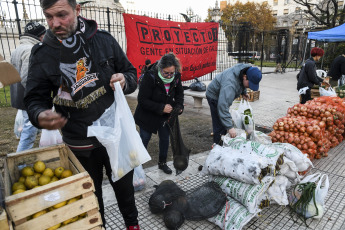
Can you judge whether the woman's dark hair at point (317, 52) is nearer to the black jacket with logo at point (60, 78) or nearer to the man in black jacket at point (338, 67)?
the man in black jacket at point (338, 67)

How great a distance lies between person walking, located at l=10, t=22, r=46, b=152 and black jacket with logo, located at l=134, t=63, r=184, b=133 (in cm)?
148

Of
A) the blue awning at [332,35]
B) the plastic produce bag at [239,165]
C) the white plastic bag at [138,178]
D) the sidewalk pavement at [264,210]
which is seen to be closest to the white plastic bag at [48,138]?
the sidewalk pavement at [264,210]

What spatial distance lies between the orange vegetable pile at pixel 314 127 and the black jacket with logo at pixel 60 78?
112 inches

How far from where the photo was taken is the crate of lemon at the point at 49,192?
1.21 metres

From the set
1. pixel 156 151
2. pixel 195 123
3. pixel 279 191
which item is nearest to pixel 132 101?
pixel 195 123

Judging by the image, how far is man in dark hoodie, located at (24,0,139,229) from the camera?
4.58ft

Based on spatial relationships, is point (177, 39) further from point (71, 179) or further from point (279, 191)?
point (71, 179)

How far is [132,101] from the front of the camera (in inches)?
316

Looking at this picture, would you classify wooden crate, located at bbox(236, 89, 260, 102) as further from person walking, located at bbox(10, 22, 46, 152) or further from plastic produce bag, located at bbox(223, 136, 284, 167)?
person walking, located at bbox(10, 22, 46, 152)

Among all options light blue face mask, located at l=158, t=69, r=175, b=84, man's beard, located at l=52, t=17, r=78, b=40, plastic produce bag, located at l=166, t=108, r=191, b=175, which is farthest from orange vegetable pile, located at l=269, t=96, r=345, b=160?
man's beard, located at l=52, t=17, r=78, b=40

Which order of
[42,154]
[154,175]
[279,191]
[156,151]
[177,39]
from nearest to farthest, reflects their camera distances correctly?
[42,154] < [279,191] < [154,175] < [156,151] < [177,39]

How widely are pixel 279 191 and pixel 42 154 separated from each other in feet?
7.61

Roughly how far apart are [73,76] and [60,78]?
85mm

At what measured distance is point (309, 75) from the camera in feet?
17.7
